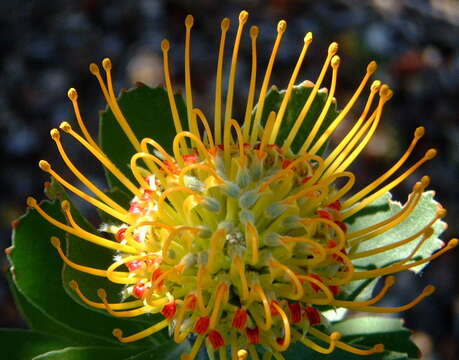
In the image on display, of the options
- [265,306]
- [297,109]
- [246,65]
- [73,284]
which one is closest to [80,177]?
[73,284]

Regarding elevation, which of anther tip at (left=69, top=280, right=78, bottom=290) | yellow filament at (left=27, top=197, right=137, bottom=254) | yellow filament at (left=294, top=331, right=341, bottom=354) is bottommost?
yellow filament at (left=294, top=331, right=341, bottom=354)

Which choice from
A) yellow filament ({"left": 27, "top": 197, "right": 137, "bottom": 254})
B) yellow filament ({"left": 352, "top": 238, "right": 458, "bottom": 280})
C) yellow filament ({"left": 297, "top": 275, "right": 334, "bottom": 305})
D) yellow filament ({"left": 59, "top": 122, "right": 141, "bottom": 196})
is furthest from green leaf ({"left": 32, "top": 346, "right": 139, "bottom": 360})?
yellow filament ({"left": 352, "top": 238, "right": 458, "bottom": 280})

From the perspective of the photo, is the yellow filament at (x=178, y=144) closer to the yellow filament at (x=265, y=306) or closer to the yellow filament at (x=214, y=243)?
the yellow filament at (x=214, y=243)

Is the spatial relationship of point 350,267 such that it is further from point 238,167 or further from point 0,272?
point 0,272

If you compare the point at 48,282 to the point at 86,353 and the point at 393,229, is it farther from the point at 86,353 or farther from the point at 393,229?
the point at 393,229

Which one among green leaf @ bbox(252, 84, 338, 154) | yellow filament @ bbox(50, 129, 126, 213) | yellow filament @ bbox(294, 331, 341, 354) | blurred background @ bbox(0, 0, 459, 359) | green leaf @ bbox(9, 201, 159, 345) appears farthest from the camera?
blurred background @ bbox(0, 0, 459, 359)

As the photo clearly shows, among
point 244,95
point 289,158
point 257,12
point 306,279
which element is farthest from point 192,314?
point 257,12

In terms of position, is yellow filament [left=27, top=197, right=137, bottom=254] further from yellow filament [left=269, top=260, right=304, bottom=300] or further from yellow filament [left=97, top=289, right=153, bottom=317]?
yellow filament [left=269, top=260, right=304, bottom=300]
